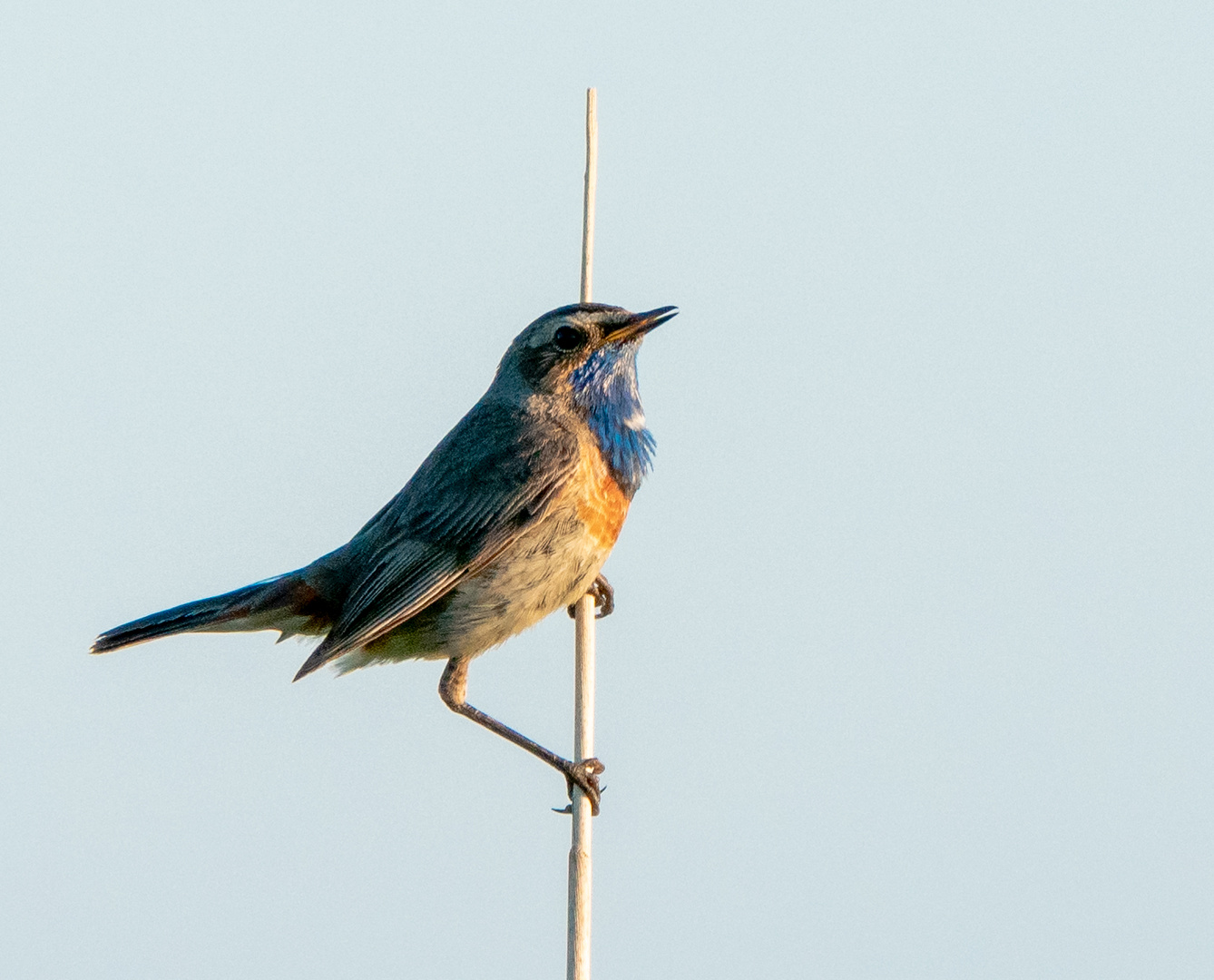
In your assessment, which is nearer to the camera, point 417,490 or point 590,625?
point 590,625

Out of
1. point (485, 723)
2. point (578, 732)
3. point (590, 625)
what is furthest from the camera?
point (485, 723)

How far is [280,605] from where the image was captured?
8.65m

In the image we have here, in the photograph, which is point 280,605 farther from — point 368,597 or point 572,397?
point 572,397

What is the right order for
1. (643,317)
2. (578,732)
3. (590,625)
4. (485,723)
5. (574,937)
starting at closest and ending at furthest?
1. (574,937)
2. (578,732)
3. (590,625)
4. (643,317)
5. (485,723)

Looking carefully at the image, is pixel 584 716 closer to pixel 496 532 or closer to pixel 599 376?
pixel 496 532

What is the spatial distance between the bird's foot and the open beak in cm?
207

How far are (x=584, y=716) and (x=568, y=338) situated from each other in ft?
7.25

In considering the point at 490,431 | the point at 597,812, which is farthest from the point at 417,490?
the point at 597,812

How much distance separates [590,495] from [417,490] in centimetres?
96

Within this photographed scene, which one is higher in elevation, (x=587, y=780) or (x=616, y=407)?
(x=616, y=407)

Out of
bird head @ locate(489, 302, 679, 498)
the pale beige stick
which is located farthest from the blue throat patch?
the pale beige stick

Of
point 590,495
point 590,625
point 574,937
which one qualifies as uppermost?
point 590,495

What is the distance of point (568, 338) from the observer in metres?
8.50

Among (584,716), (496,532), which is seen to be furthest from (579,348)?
(584,716)
